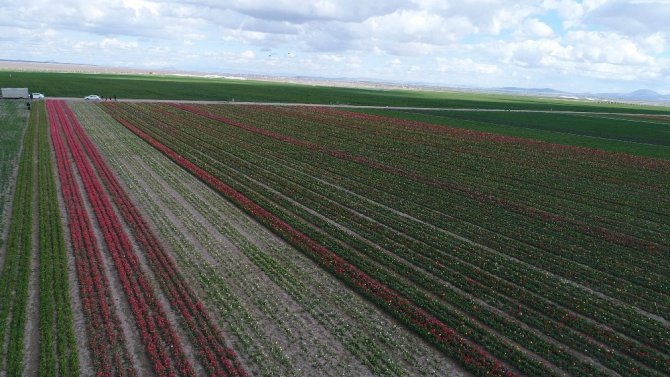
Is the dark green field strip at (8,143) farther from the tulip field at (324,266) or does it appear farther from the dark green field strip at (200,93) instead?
the dark green field strip at (200,93)

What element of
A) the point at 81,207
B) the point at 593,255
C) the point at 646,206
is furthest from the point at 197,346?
the point at 646,206

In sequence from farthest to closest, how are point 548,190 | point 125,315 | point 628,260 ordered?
point 548,190
point 628,260
point 125,315

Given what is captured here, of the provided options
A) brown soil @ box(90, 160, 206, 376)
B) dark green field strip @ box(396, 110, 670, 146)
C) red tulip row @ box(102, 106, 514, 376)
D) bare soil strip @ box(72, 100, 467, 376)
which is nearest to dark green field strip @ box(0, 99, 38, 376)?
brown soil @ box(90, 160, 206, 376)

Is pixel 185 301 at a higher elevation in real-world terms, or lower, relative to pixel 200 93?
lower

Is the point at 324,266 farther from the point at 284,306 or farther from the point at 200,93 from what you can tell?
the point at 200,93

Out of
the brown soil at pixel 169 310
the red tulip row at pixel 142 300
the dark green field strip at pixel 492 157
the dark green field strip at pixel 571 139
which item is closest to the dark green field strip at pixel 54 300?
the red tulip row at pixel 142 300

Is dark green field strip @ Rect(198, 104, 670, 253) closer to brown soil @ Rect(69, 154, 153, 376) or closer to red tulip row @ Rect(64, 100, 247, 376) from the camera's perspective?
red tulip row @ Rect(64, 100, 247, 376)

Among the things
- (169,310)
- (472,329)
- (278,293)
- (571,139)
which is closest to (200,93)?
(571,139)

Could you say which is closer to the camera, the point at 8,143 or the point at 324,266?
the point at 324,266
